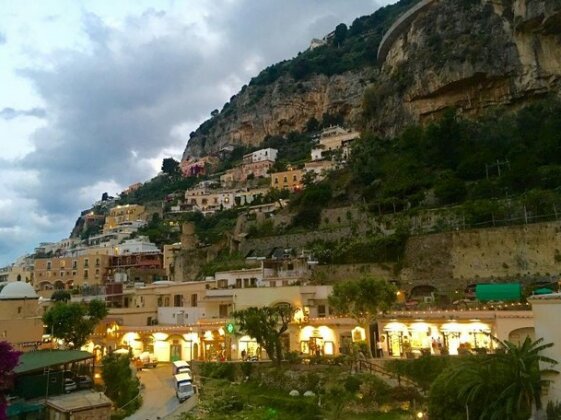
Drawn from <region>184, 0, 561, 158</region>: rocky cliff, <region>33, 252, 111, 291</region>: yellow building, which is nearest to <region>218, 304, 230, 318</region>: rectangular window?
<region>184, 0, 561, 158</region>: rocky cliff

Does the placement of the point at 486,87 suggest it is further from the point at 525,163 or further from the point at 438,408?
the point at 438,408

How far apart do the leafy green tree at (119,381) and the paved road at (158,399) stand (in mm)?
797

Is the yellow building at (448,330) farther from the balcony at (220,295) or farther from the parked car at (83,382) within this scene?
the parked car at (83,382)

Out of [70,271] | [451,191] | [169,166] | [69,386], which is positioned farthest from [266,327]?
[169,166]

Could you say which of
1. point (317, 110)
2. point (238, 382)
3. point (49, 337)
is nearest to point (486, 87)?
point (238, 382)

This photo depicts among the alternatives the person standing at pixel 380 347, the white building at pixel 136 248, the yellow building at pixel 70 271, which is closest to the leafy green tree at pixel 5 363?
the person standing at pixel 380 347

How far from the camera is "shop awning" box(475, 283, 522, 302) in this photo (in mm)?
31281

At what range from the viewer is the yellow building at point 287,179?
86375mm

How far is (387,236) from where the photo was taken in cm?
4316

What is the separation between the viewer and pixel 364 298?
29141 millimetres

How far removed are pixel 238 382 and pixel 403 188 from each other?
91.3ft

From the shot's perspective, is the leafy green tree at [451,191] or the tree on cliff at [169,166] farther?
the tree on cliff at [169,166]

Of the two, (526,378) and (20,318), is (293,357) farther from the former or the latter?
(20,318)

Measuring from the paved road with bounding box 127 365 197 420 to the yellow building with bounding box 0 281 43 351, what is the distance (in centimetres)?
811
